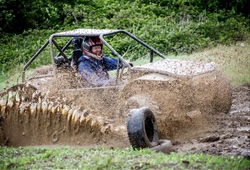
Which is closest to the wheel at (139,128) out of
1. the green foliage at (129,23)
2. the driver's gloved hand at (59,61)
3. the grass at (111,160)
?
the grass at (111,160)

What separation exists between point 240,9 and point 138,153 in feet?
56.6

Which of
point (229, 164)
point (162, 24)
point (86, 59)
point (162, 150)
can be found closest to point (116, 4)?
point (162, 24)

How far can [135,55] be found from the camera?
16.7 meters

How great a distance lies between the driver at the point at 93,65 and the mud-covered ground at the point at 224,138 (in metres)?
1.56

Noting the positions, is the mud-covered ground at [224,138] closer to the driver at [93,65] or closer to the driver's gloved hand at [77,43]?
the driver at [93,65]

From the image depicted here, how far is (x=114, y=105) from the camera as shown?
8148mm

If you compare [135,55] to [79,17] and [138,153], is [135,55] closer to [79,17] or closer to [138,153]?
[79,17]

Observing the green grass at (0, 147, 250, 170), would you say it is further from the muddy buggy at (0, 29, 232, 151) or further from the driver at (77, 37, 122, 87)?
the driver at (77, 37, 122, 87)

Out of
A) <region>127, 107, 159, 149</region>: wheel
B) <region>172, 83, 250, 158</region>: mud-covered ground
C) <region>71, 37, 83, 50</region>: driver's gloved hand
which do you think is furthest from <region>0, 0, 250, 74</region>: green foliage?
<region>127, 107, 159, 149</region>: wheel

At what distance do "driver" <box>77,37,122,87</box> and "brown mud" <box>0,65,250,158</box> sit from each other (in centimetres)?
22

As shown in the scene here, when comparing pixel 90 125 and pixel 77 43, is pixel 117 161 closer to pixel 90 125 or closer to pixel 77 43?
pixel 90 125

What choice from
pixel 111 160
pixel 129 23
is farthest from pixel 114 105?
pixel 129 23

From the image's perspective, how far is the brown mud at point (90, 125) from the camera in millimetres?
7562

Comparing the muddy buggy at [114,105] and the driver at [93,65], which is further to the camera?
the driver at [93,65]
